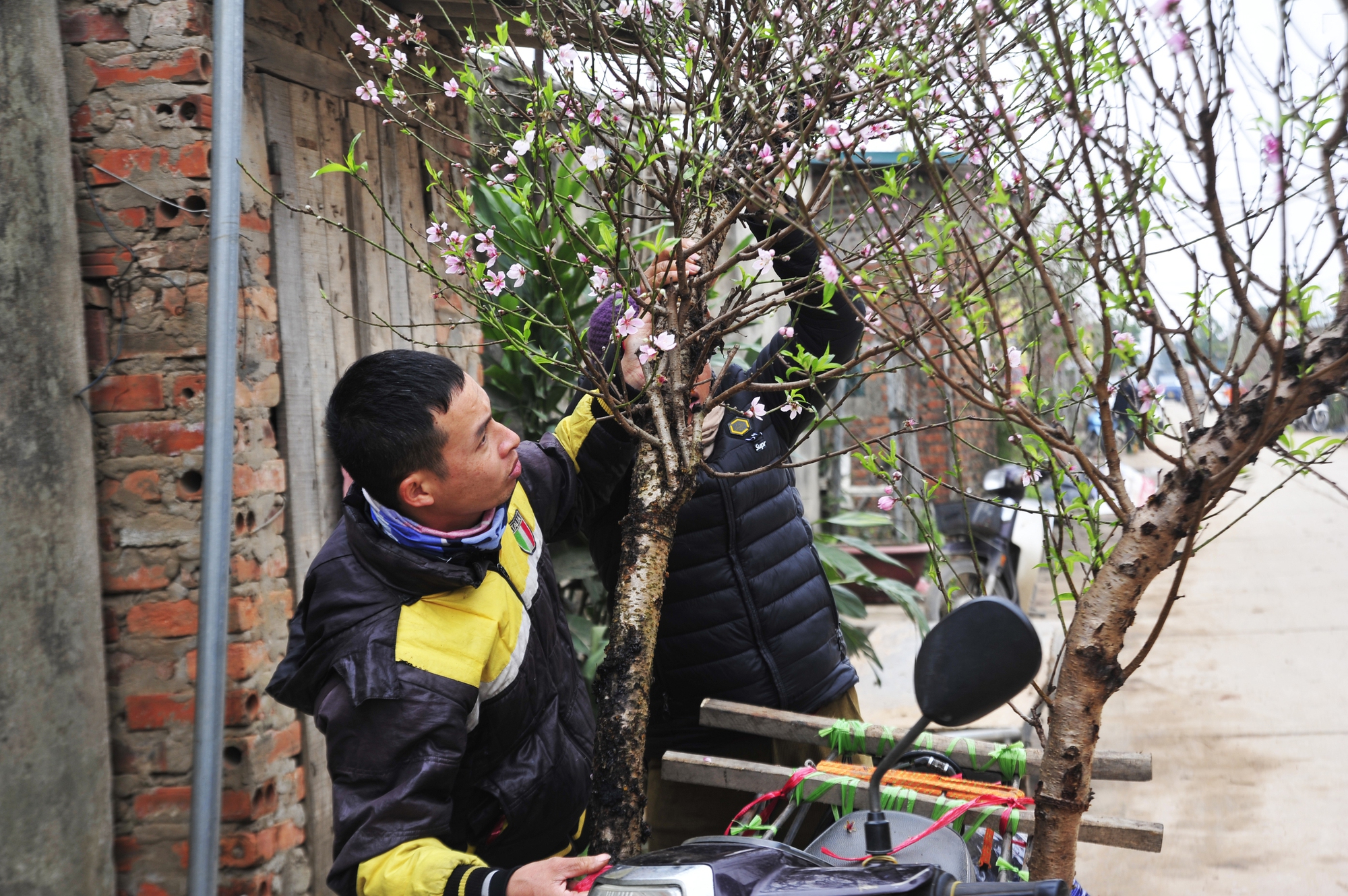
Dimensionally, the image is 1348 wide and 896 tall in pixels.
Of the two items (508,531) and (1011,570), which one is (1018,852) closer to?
(508,531)

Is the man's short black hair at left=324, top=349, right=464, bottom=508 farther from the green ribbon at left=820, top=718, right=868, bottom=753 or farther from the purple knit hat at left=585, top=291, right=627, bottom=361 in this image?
the green ribbon at left=820, top=718, right=868, bottom=753

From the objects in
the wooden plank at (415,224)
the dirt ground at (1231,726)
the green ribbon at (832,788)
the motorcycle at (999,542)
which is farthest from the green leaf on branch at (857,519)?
the green ribbon at (832,788)

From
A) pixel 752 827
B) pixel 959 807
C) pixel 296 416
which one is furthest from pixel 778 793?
pixel 296 416

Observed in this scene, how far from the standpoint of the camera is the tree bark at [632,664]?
68.1 inches

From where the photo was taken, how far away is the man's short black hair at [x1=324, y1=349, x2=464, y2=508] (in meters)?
1.65

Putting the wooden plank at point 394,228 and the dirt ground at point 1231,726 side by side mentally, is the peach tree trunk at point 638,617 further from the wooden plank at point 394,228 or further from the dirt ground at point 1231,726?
the wooden plank at point 394,228

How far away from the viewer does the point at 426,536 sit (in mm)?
1632

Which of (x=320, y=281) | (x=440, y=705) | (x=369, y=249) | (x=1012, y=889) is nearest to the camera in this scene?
(x=1012, y=889)

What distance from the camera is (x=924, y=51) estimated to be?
68.5 inches

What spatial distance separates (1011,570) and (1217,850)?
277cm

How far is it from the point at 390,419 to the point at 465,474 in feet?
0.51

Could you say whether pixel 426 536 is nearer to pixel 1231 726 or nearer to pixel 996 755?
pixel 996 755

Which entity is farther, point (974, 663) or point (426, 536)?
point (426, 536)

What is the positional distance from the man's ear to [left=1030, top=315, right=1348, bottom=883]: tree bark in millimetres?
1060
